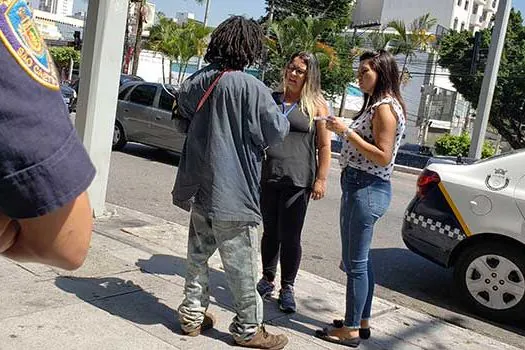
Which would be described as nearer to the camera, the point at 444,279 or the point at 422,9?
the point at 444,279

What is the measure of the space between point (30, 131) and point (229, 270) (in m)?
2.61

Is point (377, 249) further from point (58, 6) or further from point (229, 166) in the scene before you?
point (58, 6)

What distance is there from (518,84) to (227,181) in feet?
79.3

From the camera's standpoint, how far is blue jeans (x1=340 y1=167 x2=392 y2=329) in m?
3.54

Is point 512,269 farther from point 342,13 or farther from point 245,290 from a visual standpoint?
point 342,13

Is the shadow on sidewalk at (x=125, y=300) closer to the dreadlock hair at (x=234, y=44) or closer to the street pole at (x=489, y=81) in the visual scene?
the dreadlock hair at (x=234, y=44)

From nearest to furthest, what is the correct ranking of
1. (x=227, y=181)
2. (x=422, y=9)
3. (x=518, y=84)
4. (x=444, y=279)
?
(x=227, y=181) → (x=444, y=279) → (x=518, y=84) → (x=422, y=9)

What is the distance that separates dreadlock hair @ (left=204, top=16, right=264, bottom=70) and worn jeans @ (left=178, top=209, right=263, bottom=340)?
850mm

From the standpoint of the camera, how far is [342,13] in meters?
44.7

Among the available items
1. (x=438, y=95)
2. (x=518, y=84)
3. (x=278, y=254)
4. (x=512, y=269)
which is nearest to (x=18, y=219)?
(x=278, y=254)

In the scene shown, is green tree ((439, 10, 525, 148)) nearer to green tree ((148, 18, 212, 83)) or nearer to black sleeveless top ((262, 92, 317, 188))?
green tree ((148, 18, 212, 83))

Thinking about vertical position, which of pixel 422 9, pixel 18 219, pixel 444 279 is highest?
pixel 422 9

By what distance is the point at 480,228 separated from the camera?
15.4 feet

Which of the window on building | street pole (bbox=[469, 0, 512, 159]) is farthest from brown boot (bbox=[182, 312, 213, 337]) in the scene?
the window on building
